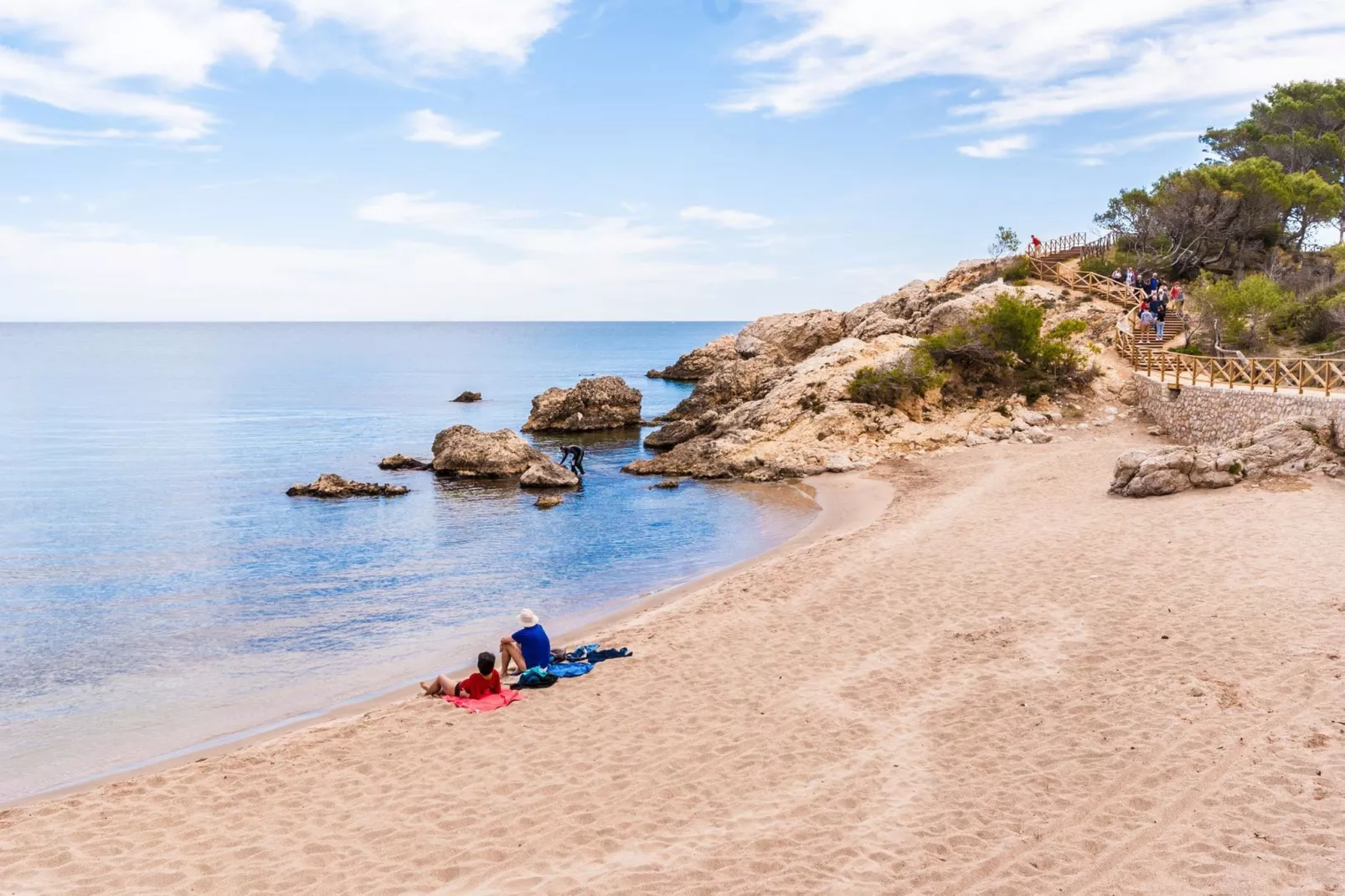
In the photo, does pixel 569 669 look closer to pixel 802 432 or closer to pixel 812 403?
pixel 802 432

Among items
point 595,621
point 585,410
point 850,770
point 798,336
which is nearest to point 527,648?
point 595,621

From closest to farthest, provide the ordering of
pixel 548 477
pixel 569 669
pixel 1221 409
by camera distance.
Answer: pixel 569 669, pixel 1221 409, pixel 548 477

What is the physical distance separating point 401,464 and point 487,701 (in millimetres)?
26580

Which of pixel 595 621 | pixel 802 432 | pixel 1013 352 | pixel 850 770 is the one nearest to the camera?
pixel 850 770

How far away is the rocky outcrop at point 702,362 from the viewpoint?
77750 mm

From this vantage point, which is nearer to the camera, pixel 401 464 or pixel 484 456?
pixel 484 456

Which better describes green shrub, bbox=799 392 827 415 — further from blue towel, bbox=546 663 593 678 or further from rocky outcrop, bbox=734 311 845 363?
blue towel, bbox=546 663 593 678

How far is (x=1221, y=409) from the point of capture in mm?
26406

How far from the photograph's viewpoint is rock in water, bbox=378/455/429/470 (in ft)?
122

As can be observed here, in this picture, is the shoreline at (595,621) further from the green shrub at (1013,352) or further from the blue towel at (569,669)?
the green shrub at (1013,352)

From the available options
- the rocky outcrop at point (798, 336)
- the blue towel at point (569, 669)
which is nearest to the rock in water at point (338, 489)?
the blue towel at point (569, 669)

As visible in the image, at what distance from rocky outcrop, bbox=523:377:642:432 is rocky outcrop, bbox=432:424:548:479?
12265mm

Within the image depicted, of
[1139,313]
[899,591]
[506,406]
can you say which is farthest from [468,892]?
[506,406]

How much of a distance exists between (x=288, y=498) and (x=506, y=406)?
3433 cm
